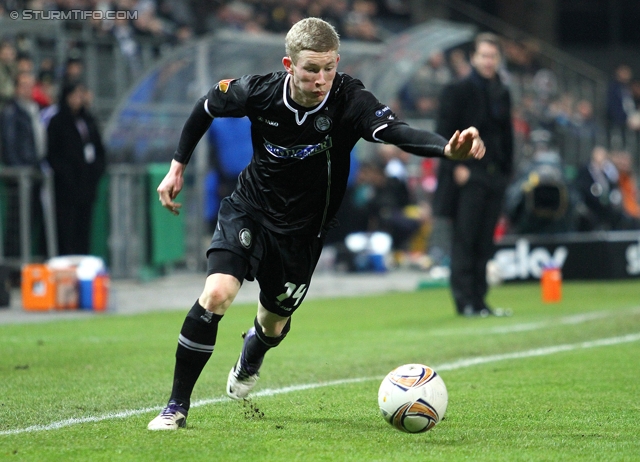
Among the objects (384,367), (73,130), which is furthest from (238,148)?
(384,367)

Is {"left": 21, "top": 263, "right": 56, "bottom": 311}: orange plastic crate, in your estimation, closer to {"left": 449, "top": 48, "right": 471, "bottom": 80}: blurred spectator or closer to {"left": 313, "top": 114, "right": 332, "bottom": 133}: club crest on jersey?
{"left": 313, "top": 114, "right": 332, "bottom": 133}: club crest on jersey

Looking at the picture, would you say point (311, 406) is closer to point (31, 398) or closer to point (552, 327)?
point (31, 398)

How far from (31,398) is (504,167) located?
6699mm

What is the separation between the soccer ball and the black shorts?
908 mm

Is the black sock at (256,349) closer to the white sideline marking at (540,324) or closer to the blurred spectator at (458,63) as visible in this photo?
the white sideline marking at (540,324)

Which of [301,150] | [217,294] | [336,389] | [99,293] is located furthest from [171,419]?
[99,293]

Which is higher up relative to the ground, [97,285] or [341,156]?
[341,156]

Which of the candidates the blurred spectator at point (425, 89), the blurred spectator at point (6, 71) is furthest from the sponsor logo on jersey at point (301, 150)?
the blurred spectator at point (425, 89)

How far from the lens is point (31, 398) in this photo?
683 cm

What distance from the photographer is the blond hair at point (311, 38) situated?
571 centimetres

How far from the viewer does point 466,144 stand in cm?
529

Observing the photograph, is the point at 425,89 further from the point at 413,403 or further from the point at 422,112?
the point at 413,403

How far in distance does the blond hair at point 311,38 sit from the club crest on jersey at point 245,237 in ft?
3.08

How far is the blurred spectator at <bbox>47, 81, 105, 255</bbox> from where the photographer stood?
50.4 ft
